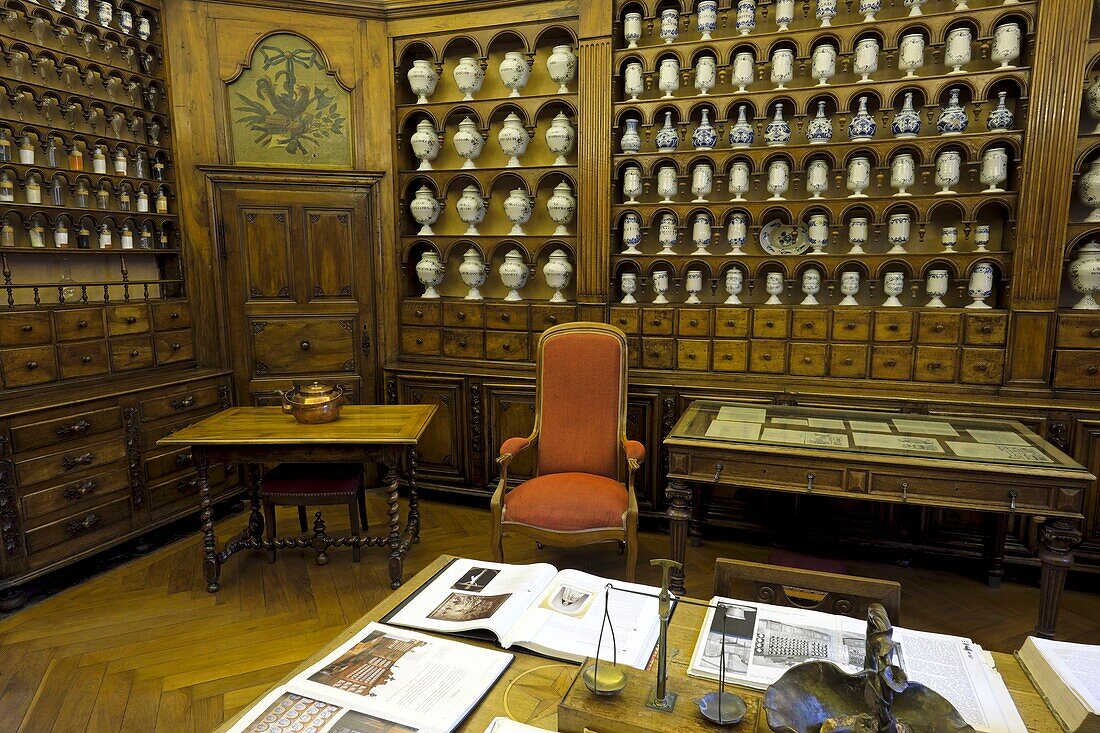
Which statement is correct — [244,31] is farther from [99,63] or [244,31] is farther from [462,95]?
[462,95]

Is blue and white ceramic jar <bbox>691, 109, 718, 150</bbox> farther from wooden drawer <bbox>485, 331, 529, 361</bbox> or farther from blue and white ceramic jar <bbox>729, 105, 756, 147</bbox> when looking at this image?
wooden drawer <bbox>485, 331, 529, 361</bbox>

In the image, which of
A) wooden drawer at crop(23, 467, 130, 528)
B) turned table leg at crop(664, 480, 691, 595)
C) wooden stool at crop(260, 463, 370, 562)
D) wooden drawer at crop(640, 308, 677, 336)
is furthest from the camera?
wooden drawer at crop(640, 308, 677, 336)

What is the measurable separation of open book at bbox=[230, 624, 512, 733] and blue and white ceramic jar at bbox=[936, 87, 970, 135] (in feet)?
11.1

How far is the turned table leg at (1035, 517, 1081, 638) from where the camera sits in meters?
2.31

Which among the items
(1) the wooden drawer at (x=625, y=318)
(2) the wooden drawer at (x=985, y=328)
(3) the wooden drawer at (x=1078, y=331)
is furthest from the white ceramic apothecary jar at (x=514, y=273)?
(3) the wooden drawer at (x=1078, y=331)

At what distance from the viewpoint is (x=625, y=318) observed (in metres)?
3.90

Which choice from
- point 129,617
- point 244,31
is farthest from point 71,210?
point 129,617

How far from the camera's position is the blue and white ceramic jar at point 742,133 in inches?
143

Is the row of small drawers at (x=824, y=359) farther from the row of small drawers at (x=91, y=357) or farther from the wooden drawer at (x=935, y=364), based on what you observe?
the row of small drawers at (x=91, y=357)

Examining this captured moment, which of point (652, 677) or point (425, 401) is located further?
point (425, 401)

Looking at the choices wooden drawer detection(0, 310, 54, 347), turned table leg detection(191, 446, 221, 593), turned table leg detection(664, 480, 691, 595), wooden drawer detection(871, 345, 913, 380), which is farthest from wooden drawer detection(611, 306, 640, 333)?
wooden drawer detection(0, 310, 54, 347)

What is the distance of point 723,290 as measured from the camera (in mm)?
3973

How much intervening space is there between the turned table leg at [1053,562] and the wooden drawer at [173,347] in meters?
4.25

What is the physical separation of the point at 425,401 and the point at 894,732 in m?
3.49
